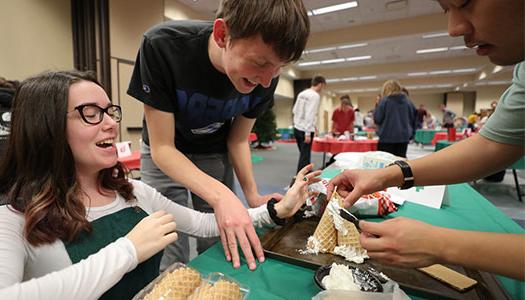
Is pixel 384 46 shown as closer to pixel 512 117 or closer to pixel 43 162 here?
pixel 512 117

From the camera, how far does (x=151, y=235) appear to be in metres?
0.75

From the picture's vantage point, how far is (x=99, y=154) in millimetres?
905

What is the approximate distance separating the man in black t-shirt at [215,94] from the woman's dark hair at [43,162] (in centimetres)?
28

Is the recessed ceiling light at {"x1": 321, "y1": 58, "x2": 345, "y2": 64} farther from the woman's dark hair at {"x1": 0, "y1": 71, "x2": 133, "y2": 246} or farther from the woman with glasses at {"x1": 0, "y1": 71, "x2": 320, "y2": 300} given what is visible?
the woman's dark hair at {"x1": 0, "y1": 71, "x2": 133, "y2": 246}

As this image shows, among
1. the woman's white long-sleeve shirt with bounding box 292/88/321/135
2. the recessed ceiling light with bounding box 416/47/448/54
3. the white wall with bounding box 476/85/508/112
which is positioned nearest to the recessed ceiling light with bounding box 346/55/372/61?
the recessed ceiling light with bounding box 416/47/448/54

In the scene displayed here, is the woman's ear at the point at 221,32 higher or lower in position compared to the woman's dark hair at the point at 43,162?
higher

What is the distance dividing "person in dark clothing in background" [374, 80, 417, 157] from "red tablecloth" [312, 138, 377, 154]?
29cm

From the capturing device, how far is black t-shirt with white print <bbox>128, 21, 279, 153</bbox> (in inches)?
41.1

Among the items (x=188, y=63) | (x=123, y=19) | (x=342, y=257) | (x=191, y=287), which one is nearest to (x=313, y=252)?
(x=342, y=257)

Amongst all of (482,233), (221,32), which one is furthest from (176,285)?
(221,32)

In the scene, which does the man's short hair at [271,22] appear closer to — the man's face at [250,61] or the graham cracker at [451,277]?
the man's face at [250,61]

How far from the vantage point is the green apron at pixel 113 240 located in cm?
77

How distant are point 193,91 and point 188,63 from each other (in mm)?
104

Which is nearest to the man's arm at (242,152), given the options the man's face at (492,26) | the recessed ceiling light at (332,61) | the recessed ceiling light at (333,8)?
the man's face at (492,26)
